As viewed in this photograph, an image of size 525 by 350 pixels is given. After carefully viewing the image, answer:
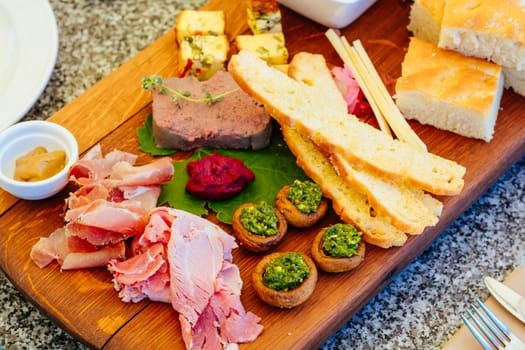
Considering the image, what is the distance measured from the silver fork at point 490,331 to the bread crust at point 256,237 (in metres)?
0.58

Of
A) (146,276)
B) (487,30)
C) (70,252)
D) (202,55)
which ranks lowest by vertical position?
(70,252)

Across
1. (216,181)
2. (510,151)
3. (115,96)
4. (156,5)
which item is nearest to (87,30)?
(156,5)

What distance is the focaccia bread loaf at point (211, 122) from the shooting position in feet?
8.21

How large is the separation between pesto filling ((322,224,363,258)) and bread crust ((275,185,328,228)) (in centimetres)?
9

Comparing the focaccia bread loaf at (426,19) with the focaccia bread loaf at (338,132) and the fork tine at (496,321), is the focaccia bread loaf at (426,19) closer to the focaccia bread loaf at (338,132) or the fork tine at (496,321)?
the focaccia bread loaf at (338,132)

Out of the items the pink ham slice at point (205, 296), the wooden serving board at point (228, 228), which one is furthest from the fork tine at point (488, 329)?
the pink ham slice at point (205, 296)

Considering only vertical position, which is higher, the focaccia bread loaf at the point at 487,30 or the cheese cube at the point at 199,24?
the focaccia bread loaf at the point at 487,30

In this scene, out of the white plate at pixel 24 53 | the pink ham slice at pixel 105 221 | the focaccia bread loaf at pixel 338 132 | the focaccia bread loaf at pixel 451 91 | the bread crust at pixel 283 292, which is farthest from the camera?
the white plate at pixel 24 53

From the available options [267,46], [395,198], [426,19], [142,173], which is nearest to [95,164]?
[142,173]

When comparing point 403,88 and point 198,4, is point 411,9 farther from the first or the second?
point 198,4

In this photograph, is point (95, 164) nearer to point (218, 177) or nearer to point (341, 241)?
point (218, 177)

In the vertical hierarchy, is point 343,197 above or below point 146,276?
above

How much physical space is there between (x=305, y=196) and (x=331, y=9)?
79 centimetres

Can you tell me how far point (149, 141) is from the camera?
2.57 m
